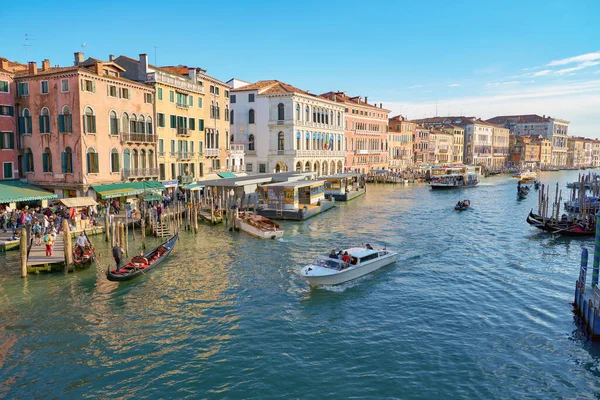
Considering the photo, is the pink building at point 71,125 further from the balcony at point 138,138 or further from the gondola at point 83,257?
the gondola at point 83,257

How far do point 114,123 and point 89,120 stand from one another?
1967 mm

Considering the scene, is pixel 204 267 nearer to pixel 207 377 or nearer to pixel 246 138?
pixel 207 377

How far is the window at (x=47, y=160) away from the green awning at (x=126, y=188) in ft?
10.1

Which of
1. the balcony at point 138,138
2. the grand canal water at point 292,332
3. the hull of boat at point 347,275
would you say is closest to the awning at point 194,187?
the balcony at point 138,138

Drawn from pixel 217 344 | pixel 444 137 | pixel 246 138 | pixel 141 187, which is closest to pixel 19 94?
pixel 141 187

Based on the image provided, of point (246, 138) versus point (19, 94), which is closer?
point (19, 94)

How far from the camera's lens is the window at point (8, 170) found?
1057 inches

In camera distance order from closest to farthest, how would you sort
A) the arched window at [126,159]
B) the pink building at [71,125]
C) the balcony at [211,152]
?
the pink building at [71,125]
the arched window at [126,159]
the balcony at [211,152]

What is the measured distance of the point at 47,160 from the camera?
2738 cm

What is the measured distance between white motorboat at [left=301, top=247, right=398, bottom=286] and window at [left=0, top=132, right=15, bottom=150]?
20147 mm

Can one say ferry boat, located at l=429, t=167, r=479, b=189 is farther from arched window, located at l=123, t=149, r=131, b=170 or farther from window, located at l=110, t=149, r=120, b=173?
window, located at l=110, t=149, r=120, b=173

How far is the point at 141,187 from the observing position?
1168 inches

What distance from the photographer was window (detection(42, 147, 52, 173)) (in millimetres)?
27281

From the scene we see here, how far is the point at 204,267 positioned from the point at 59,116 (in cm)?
1410
